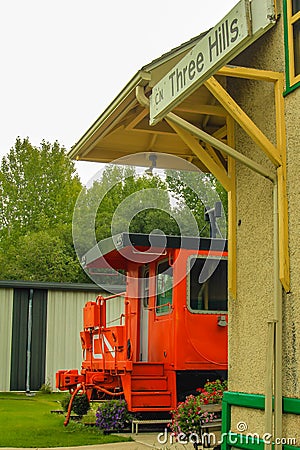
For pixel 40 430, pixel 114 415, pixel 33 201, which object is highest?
pixel 33 201

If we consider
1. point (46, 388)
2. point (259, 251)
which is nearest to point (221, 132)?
point (259, 251)

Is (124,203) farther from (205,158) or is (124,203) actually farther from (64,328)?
(64,328)

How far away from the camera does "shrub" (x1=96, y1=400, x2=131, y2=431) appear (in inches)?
362

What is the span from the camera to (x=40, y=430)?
31.8 feet

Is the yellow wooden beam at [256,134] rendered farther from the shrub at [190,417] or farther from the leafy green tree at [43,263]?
the leafy green tree at [43,263]

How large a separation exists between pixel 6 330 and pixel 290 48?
46.9ft

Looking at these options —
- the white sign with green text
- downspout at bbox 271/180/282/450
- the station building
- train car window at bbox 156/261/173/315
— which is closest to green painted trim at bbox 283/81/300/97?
the station building

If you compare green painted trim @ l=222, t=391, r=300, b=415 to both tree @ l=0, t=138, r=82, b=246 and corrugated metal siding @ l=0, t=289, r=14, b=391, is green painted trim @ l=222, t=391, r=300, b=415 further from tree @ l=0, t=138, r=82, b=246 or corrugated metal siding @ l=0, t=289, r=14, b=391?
tree @ l=0, t=138, r=82, b=246

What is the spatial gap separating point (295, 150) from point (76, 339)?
14.4m

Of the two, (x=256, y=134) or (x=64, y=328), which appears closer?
(x=256, y=134)

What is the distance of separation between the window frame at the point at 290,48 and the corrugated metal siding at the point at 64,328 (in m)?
13.9

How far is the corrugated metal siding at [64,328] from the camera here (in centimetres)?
A: 1848

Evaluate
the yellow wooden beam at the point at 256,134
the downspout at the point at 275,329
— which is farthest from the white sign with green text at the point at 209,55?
the yellow wooden beam at the point at 256,134

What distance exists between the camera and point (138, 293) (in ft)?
35.2
